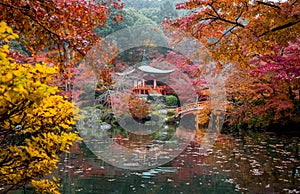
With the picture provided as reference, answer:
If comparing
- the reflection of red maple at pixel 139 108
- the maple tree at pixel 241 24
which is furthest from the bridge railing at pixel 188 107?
the maple tree at pixel 241 24

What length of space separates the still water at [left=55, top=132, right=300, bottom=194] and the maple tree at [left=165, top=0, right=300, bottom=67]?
2045 millimetres

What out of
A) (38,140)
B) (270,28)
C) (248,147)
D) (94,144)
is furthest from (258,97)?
(38,140)

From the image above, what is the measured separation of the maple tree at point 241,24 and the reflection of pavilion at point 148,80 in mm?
8457

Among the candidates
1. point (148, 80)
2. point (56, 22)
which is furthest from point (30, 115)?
point (148, 80)

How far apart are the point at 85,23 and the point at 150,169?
3664 millimetres

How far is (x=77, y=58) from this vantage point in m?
2.99

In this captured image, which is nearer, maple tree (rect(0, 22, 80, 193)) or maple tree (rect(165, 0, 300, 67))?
maple tree (rect(0, 22, 80, 193))

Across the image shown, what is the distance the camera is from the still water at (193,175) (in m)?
4.59

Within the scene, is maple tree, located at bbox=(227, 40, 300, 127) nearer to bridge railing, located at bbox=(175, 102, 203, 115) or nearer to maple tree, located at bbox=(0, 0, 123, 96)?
bridge railing, located at bbox=(175, 102, 203, 115)

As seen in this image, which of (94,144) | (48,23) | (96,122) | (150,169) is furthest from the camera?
(96,122)

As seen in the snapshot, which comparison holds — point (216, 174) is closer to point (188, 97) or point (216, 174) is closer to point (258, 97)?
point (258, 97)

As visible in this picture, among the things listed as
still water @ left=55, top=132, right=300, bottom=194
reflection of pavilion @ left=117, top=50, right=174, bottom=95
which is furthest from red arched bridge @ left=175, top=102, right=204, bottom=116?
still water @ left=55, top=132, right=300, bottom=194

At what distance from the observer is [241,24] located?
4988mm

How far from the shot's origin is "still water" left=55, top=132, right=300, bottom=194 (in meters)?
4.59
